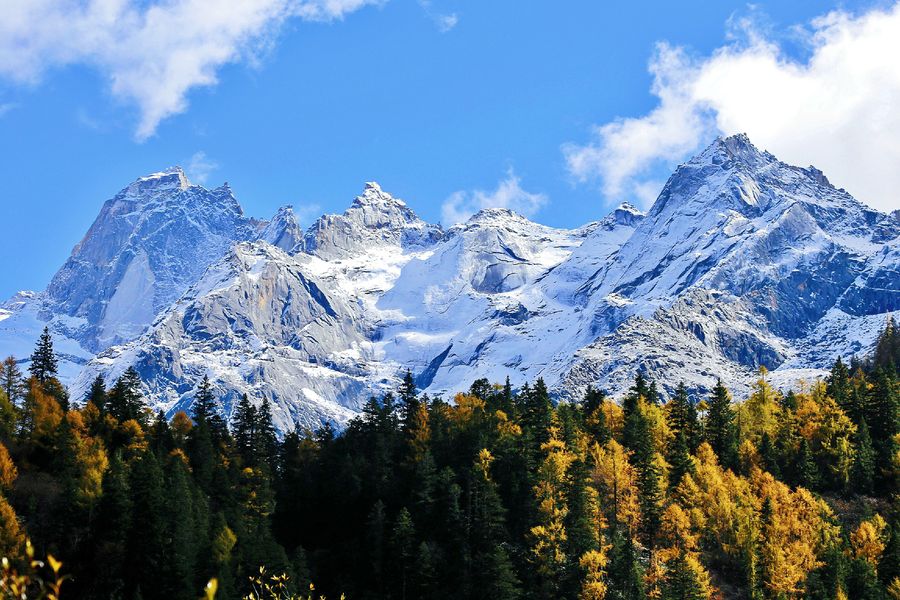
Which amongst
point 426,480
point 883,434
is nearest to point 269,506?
point 426,480

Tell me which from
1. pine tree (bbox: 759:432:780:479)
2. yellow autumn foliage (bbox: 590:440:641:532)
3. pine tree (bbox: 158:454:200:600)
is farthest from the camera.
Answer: pine tree (bbox: 759:432:780:479)

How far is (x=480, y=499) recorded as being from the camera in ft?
356

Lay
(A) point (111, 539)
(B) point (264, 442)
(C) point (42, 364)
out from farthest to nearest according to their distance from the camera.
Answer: (B) point (264, 442)
(C) point (42, 364)
(A) point (111, 539)

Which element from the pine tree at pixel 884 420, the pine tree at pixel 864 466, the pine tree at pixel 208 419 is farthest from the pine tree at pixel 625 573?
the pine tree at pixel 208 419

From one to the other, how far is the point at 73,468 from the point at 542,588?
5182 cm

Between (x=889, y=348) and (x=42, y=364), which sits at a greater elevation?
(x=889, y=348)

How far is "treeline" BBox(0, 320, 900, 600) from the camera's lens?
310 ft

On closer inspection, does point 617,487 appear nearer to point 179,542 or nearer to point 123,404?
point 179,542

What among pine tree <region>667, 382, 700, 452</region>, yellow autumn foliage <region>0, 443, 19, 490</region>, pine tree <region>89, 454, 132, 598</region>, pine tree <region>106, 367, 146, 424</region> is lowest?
pine tree <region>89, 454, 132, 598</region>

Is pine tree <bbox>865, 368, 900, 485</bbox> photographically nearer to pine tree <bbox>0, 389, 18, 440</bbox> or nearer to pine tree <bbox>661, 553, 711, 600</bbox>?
pine tree <bbox>661, 553, 711, 600</bbox>

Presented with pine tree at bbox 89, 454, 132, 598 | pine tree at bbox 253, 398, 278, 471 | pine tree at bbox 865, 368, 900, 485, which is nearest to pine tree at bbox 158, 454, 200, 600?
pine tree at bbox 89, 454, 132, 598

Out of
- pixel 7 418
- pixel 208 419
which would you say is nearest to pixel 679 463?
pixel 208 419

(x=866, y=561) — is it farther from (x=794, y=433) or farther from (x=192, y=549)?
(x=192, y=549)

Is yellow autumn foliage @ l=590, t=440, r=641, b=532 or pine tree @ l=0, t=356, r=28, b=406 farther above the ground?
pine tree @ l=0, t=356, r=28, b=406
